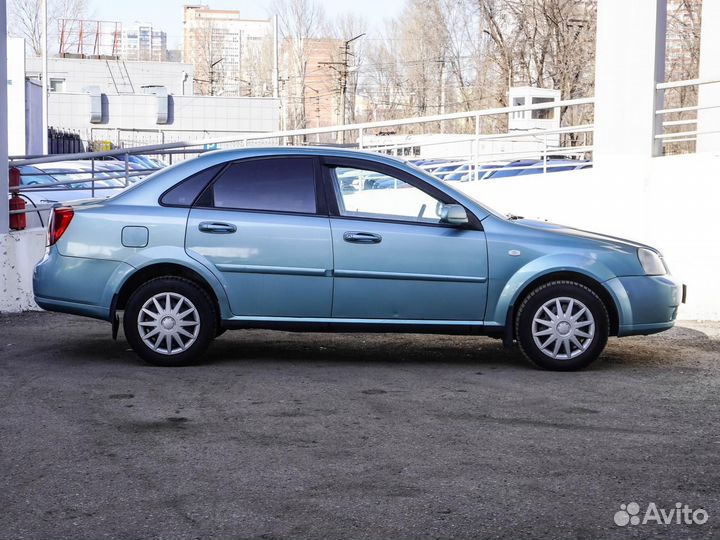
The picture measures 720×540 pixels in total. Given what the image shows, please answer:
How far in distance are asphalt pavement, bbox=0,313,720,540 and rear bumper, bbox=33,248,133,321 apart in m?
0.46

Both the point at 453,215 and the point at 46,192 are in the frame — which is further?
the point at 46,192

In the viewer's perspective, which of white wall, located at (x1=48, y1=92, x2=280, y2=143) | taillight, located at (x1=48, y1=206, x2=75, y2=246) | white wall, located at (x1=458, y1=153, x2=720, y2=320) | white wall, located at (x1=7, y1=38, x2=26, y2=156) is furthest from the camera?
white wall, located at (x1=48, y1=92, x2=280, y2=143)

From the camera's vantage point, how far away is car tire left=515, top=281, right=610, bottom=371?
26.0ft

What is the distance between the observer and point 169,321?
7.89 meters

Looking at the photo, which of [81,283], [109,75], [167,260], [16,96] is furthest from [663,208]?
[109,75]

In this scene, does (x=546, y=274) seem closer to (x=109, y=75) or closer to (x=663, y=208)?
(x=663, y=208)

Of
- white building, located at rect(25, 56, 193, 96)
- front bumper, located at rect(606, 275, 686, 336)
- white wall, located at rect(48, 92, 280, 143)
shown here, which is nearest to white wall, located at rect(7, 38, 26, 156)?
white wall, located at rect(48, 92, 280, 143)

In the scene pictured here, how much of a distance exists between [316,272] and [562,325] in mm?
1836

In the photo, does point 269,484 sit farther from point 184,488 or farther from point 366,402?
point 366,402

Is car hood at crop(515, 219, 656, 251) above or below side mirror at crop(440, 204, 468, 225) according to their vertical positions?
below

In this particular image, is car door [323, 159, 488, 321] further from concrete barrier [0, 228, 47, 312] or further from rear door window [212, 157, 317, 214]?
concrete barrier [0, 228, 47, 312]

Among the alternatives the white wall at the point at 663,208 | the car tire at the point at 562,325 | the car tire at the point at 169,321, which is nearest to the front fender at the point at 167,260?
the car tire at the point at 169,321

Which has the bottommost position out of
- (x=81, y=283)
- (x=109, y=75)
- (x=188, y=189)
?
(x=81, y=283)

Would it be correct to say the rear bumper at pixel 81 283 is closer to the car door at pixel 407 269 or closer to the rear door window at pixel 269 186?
the rear door window at pixel 269 186
